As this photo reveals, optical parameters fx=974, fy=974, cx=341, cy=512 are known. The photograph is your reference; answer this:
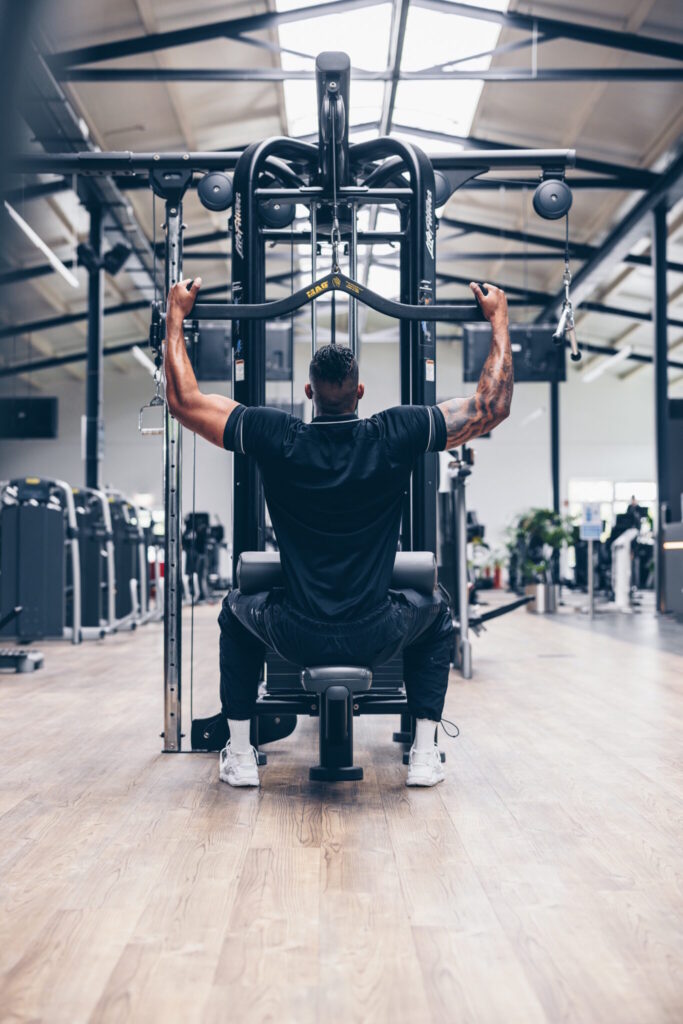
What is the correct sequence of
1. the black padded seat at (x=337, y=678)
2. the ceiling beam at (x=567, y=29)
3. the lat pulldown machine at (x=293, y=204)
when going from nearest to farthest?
1. the black padded seat at (x=337, y=678)
2. the lat pulldown machine at (x=293, y=204)
3. the ceiling beam at (x=567, y=29)

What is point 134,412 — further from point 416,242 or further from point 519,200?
point 416,242

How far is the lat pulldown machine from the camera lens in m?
3.04

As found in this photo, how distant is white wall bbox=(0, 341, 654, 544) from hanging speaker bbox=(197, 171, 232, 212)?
16544mm

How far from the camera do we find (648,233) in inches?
445

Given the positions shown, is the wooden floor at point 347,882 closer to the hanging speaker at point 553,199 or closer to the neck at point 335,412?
the neck at point 335,412

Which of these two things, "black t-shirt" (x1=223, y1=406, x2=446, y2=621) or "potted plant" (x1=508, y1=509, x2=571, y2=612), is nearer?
"black t-shirt" (x1=223, y1=406, x2=446, y2=621)

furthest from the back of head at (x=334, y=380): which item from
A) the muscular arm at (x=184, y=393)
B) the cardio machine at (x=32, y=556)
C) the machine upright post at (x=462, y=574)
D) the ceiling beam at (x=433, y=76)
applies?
the ceiling beam at (x=433, y=76)

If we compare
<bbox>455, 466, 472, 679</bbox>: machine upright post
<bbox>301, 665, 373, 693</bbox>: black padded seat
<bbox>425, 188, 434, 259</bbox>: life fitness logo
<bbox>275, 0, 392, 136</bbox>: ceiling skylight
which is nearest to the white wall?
<bbox>275, 0, 392, 136</bbox>: ceiling skylight

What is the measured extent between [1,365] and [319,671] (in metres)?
2.07

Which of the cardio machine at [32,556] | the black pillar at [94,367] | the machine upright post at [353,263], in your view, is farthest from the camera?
the black pillar at [94,367]

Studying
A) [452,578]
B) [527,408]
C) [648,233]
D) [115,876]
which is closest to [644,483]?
[527,408]

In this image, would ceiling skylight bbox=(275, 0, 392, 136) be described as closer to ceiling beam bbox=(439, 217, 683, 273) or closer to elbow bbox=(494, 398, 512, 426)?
ceiling beam bbox=(439, 217, 683, 273)

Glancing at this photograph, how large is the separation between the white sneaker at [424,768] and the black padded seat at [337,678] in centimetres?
45

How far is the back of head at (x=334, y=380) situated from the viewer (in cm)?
256
